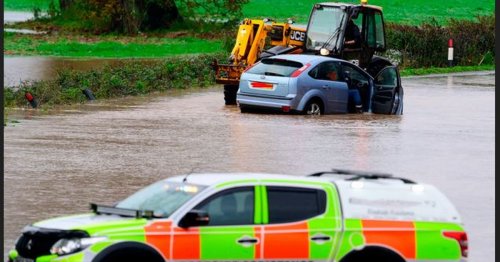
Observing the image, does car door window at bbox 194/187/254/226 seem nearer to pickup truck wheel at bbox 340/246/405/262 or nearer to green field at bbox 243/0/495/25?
pickup truck wheel at bbox 340/246/405/262

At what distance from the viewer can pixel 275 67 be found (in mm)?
31625

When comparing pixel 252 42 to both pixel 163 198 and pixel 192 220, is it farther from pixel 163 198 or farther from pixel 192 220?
pixel 192 220

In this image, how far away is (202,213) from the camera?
11.8 meters

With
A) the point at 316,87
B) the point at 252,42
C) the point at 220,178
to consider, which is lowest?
the point at 316,87

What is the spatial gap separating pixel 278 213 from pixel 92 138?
14.1 meters

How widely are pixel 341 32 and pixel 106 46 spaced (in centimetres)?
2560

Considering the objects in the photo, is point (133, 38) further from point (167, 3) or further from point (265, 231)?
point (265, 231)

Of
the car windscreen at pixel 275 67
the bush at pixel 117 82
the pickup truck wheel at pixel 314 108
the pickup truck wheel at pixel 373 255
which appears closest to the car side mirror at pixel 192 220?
the pickup truck wheel at pixel 373 255

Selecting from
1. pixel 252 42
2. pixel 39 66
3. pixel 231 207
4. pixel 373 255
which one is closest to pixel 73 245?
pixel 231 207

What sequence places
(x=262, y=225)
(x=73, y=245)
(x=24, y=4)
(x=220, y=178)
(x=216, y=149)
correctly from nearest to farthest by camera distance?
(x=73, y=245) → (x=262, y=225) → (x=220, y=178) → (x=216, y=149) → (x=24, y=4)

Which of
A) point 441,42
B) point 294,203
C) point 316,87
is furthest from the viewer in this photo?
point 441,42

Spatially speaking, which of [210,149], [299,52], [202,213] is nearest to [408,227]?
[202,213]

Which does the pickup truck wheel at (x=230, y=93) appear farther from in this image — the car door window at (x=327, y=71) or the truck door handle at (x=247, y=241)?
the truck door handle at (x=247, y=241)

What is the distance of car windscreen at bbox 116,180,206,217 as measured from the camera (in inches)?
472
